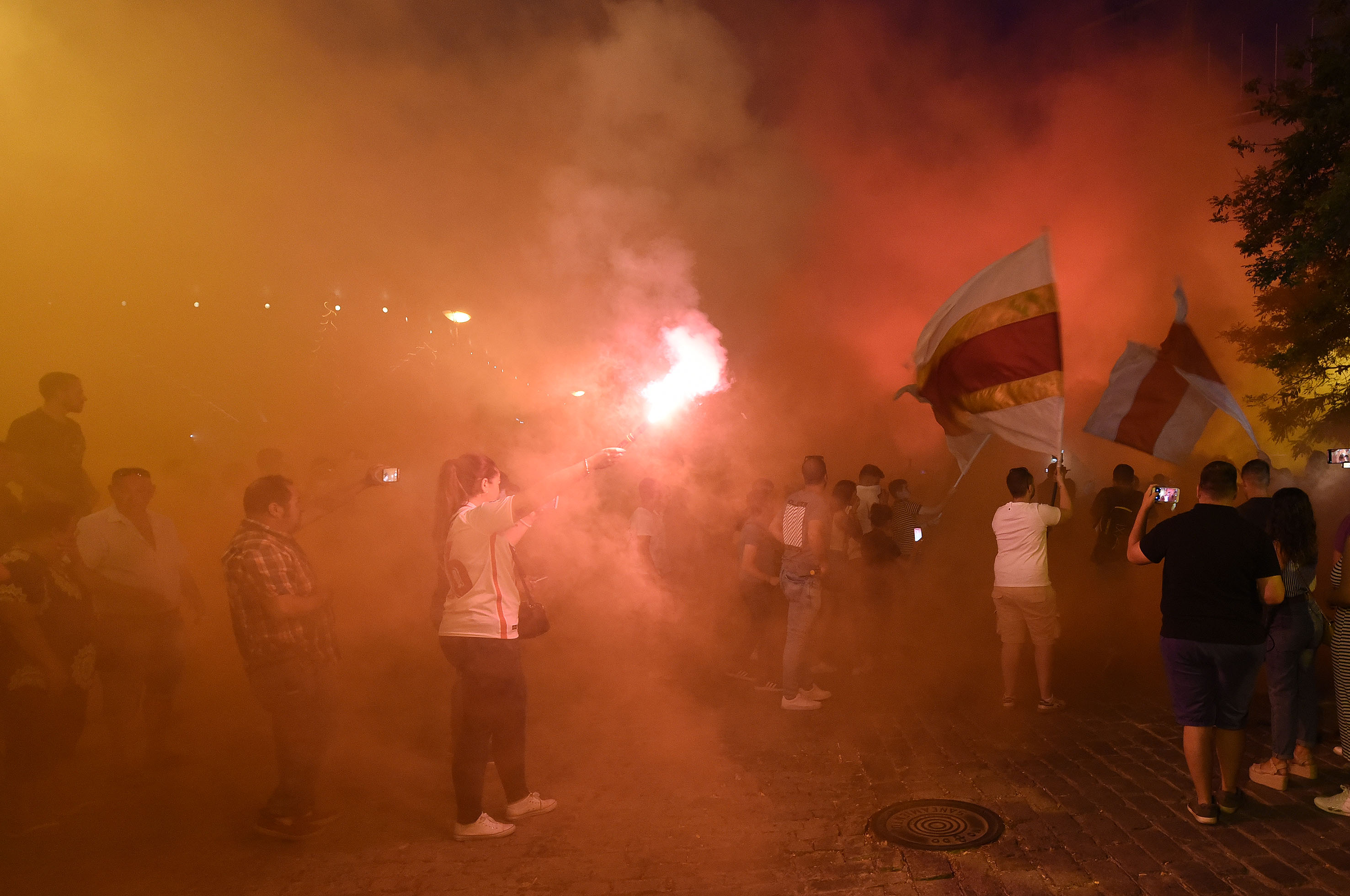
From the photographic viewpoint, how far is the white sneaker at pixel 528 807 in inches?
142

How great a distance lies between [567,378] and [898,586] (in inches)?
144

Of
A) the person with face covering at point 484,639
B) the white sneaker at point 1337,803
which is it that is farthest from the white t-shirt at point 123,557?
the white sneaker at point 1337,803

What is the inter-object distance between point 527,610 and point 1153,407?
4.29 metres

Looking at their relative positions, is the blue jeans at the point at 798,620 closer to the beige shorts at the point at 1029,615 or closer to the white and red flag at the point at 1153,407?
the beige shorts at the point at 1029,615

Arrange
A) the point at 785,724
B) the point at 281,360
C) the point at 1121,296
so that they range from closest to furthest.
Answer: the point at 785,724 < the point at 281,360 < the point at 1121,296

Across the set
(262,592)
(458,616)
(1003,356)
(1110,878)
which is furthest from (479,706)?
(1003,356)

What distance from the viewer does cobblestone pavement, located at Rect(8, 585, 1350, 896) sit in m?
3.00

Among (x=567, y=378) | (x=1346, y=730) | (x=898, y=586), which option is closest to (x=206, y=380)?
(x=567, y=378)

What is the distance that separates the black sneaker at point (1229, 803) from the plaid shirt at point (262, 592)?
4277 millimetres

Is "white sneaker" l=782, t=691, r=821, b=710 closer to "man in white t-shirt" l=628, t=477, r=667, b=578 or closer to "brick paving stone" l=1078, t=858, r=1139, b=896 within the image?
"man in white t-shirt" l=628, t=477, r=667, b=578

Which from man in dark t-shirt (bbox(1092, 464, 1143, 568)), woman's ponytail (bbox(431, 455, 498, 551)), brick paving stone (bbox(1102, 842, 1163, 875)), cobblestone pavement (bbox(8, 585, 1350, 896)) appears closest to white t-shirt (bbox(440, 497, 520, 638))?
woman's ponytail (bbox(431, 455, 498, 551))

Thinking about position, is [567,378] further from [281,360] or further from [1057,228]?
[1057,228]

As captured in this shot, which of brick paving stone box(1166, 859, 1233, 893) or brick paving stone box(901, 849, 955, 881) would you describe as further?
brick paving stone box(901, 849, 955, 881)

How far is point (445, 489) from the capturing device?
370 cm
